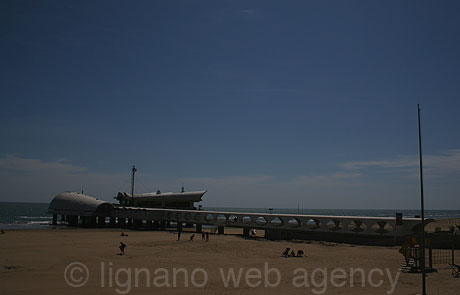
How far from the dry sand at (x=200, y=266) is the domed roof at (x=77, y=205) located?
29.7 m

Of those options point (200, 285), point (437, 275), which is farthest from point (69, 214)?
point (437, 275)

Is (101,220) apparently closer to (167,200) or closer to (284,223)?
(167,200)

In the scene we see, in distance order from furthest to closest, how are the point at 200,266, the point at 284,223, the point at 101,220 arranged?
the point at 101,220, the point at 284,223, the point at 200,266

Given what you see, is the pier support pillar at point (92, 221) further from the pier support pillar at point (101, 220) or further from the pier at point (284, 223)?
the pier support pillar at point (101, 220)

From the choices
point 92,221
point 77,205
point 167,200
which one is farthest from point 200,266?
point 77,205

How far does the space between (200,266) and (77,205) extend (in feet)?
163

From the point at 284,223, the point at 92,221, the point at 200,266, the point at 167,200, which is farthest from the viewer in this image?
the point at 167,200

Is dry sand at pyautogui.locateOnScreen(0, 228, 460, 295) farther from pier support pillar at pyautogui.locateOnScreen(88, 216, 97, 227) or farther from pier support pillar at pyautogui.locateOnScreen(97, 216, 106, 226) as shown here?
pier support pillar at pyautogui.locateOnScreen(97, 216, 106, 226)

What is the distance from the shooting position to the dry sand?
1686 cm

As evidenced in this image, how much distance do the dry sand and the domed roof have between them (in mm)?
29744

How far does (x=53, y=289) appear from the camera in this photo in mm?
16719

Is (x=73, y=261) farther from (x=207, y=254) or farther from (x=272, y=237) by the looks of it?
(x=272, y=237)

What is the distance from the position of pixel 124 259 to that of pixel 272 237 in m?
19.3

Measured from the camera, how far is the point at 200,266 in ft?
74.3
